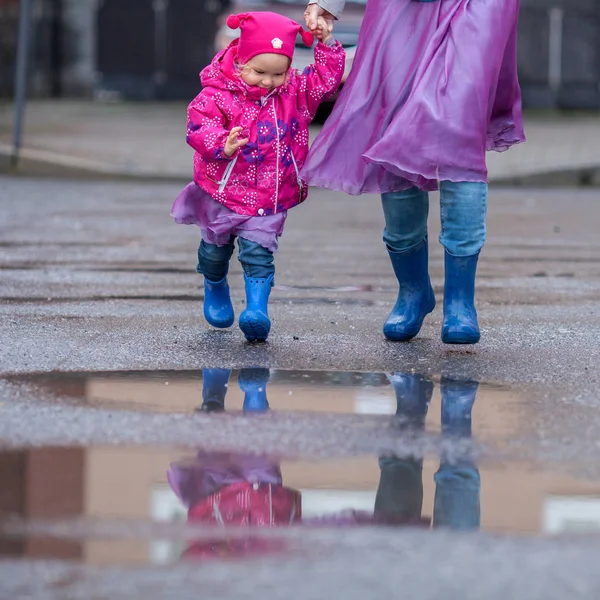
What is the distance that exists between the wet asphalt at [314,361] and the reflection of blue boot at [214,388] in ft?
0.23

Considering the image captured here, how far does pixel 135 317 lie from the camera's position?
521 centimetres

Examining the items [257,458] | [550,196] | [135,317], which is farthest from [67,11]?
[257,458]

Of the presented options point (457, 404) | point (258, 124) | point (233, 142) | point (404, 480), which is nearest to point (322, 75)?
point (258, 124)

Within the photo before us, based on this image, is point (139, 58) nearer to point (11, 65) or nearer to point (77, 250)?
point (11, 65)

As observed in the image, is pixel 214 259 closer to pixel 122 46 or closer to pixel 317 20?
pixel 317 20

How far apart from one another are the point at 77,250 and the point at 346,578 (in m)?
5.24

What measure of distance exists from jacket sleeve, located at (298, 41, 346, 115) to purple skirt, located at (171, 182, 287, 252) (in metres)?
0.38

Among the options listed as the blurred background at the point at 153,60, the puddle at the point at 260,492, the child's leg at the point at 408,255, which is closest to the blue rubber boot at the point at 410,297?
the child's leg at the point at 408,255

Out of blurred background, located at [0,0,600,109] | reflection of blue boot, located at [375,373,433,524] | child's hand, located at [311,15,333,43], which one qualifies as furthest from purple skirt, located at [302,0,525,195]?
blurred background, located at [0,0,600,109]

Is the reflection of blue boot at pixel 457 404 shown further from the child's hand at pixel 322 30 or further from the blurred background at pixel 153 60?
the blurred background at pixel 153 60

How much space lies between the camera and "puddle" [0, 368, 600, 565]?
8.59 ft

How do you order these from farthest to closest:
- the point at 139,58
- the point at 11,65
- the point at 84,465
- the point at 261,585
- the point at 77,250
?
the point at 139,58, the point at 11,65, the point at 77,250, the point at 84,465, the point at 261,585

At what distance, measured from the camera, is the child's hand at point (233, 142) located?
4.45 metres

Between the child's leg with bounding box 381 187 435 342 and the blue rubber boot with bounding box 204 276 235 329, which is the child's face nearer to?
the child's leg with bounding box 381 187 435 342
